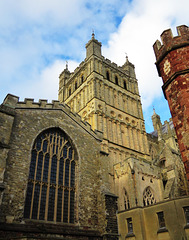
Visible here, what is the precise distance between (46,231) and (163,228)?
6360 millimetres

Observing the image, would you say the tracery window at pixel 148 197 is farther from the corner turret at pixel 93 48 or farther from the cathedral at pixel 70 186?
the corner turret at pixel 93 48

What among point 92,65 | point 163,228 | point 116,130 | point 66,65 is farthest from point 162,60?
point 66,65

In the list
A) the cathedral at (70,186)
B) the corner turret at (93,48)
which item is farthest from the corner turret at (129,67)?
the cathedral at (70,186)

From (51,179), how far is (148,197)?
8460mm

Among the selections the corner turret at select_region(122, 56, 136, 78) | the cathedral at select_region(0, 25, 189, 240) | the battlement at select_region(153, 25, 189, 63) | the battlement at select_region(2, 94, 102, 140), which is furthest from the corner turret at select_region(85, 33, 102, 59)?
the battlement at select_region(153, 25, 189, 63)

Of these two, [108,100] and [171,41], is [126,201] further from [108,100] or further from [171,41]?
[108,100]

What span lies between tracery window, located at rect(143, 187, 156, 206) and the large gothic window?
6439mm

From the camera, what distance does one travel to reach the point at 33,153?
1422cm

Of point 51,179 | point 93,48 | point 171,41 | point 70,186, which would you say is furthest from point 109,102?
point 171,41

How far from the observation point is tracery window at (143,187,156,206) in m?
17.7

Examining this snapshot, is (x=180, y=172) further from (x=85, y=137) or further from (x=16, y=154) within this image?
(x=16, y=154)

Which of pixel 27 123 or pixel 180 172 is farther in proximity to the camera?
pixel 180 172

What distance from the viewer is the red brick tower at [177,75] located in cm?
671

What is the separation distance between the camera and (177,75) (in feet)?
24.5
